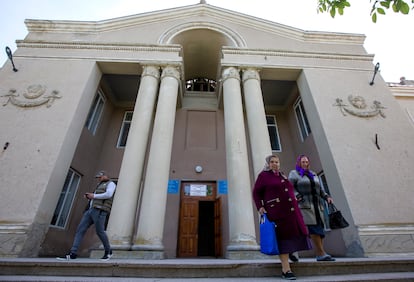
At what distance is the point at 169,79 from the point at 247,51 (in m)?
3.45

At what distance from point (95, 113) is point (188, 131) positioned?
161 inches

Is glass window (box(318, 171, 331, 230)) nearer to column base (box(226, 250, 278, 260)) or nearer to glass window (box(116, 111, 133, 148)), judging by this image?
column base (box(226, 250, 278, 260))

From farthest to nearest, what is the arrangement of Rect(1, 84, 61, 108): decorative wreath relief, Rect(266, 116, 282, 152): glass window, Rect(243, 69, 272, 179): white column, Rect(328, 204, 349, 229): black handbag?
Rect(266, 116, 282, 152): glass window < Rect(1, 84, 61, 108): decorative wreath relief < Rect(243, 69, 272, 179): white column < Rect(328, 204, 349, 229): black handbag

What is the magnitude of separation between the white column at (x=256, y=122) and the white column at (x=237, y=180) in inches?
13.4

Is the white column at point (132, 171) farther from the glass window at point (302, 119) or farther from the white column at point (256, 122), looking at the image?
the glass window at point (302, 119)

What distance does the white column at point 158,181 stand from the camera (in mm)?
5672

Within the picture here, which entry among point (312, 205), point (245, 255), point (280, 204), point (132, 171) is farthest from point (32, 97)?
point (312, 205)

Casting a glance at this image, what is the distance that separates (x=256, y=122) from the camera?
7.53 metres

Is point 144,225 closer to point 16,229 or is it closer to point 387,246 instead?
point 16,229

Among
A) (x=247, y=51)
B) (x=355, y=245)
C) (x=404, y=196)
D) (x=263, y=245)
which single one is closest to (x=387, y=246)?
(x=355, y=245)

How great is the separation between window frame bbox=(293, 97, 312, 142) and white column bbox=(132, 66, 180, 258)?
230 inches

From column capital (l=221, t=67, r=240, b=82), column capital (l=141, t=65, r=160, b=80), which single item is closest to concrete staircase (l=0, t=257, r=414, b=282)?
column capital (l=141, t=65, r=160, b=80)

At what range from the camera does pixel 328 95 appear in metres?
8.17

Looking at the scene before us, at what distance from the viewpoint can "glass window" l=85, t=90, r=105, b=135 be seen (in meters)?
9.26
